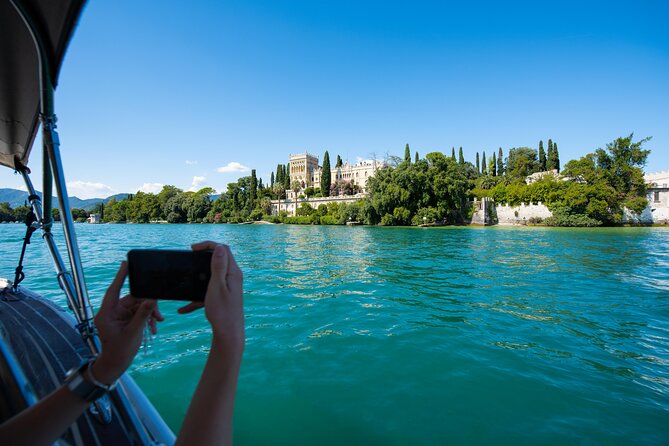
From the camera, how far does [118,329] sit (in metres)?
0.99

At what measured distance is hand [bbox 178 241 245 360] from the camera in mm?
784

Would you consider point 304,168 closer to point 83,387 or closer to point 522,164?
point 522,164

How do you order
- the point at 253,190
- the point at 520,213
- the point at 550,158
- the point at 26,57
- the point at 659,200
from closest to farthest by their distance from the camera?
the point at 26,57 → the point at 659,200 → the point at 520,213 → the point at 550,158 → the point at 253,190

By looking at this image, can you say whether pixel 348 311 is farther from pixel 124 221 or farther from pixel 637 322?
pixel 124 221

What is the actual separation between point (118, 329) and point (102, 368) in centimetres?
11

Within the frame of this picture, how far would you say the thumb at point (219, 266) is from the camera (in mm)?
818

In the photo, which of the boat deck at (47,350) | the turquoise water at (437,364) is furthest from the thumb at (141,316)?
the turquoise water at (437,364)

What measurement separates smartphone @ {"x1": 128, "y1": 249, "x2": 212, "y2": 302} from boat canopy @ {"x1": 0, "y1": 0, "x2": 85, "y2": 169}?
1230mm

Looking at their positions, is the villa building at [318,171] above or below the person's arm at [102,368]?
above

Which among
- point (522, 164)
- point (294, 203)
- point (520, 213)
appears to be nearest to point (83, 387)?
point (520, 213)

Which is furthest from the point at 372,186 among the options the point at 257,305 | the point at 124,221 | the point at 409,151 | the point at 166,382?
the point at 124,221

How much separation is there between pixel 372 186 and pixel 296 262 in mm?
33161

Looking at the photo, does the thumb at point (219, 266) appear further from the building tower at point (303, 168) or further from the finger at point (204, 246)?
the building tower at point (303, 168)

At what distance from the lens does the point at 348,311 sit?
606 cm
